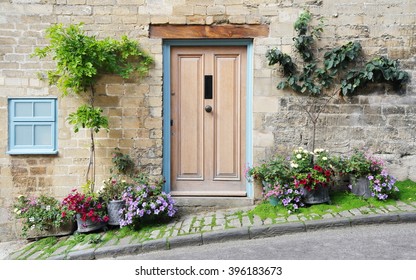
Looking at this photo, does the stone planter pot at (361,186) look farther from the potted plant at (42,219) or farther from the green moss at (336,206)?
the potted plant at (42,219)

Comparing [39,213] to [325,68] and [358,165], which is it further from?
[325,68]

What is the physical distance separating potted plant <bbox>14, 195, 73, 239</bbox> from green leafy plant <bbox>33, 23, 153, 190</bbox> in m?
0.66

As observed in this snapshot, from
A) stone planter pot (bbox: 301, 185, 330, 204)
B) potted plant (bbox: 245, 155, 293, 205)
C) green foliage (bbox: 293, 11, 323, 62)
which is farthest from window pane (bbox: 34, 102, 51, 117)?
stone planter pot (bbox: 301, 185, 330, 204)

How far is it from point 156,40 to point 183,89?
848 millimetres

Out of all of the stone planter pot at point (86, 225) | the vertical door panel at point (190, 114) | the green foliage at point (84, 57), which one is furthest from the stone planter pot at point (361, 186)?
the stone planter pot at point (86, 225)

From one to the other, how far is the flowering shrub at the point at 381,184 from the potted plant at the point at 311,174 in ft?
1.96

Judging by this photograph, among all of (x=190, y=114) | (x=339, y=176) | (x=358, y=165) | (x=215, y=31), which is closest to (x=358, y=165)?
(x=358, y=165)

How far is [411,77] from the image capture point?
5570 millimetres

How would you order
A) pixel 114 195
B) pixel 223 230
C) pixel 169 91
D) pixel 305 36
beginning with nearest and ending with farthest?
pixel 223 230, pixel 114 195, pixel 305 36, pixel 169 91

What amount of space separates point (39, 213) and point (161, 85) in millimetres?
2544

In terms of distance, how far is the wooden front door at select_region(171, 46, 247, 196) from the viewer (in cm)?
569

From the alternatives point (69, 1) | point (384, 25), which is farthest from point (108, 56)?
point (384, 25)

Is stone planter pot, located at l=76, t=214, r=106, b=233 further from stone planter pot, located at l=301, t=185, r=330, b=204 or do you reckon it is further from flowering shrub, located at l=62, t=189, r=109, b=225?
stone planter pot, located at l=301, t=185, r=330, b=204

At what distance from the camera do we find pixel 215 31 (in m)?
5.54
